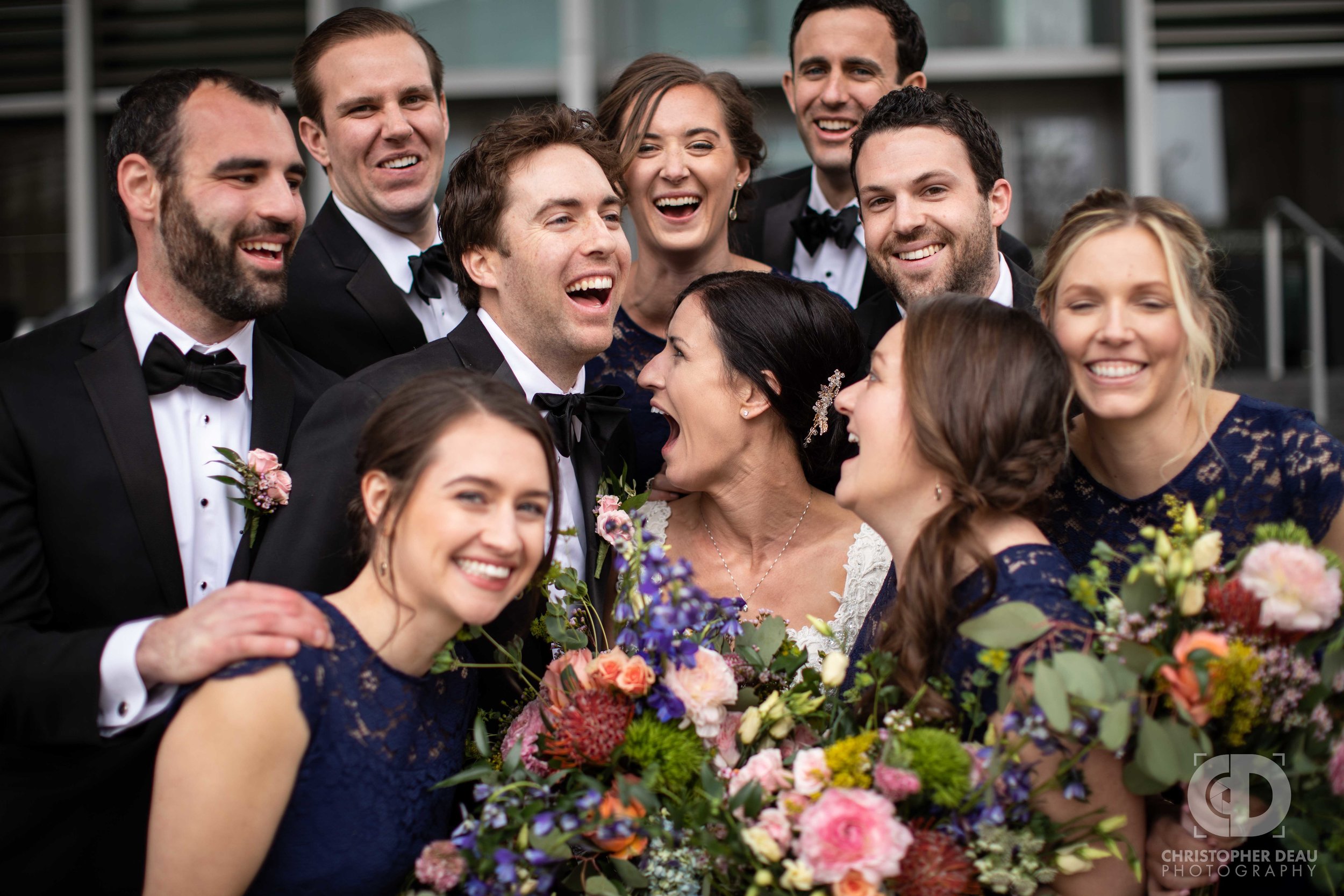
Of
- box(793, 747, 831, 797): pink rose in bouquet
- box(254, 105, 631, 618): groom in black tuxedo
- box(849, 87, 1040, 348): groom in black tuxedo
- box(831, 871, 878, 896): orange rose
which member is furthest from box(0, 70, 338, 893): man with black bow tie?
box(849, 87, 1040, 348): groom in black tuxedo

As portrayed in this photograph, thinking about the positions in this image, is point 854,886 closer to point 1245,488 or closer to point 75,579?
point 1245,488

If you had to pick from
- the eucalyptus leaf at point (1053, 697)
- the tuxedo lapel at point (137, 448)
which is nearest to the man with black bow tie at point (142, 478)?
the tuxedo lapel at point (137, 448)

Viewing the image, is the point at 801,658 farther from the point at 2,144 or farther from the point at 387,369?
the point at 2,144

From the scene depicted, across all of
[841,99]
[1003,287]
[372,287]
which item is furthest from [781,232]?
[372,287]

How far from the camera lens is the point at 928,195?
3773mm

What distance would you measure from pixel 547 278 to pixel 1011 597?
167 centimetres

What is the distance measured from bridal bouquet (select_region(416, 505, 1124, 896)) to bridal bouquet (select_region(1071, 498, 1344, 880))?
233mm

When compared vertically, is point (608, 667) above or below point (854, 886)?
above

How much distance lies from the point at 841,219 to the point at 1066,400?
2342 millimetres

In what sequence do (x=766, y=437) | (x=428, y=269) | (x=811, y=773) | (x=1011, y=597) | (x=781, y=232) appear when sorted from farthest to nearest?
(x=781, y=232) → (x=428, y=269) → (x=766, y=437) → (x=1011, y=597) → (x=811, y=773)

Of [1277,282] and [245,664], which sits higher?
[1277,282]

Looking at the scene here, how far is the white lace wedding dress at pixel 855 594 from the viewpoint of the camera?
3312 millimetres

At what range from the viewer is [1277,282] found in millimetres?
8109

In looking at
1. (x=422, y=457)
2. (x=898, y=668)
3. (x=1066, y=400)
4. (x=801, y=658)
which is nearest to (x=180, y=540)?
(x=422, y=457)
